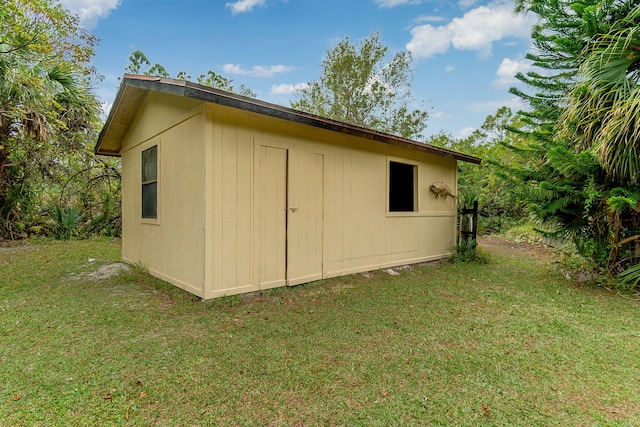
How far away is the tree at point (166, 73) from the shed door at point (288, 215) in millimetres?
14983

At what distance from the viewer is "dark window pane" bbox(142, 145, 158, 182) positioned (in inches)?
197

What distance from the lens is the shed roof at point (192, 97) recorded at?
330cm

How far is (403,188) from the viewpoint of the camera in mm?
6387

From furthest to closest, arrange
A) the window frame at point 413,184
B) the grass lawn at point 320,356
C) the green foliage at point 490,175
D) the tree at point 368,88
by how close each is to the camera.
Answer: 1. the tree at point 368,88
2. the green foliage at point 490,175
3. the window frame at point 413,184
4. the grass lawn at point 320,356

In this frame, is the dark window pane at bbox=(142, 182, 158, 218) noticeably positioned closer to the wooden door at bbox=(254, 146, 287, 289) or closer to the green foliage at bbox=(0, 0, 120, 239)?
the wooden door at bbox=(254, 146, 287, 289)

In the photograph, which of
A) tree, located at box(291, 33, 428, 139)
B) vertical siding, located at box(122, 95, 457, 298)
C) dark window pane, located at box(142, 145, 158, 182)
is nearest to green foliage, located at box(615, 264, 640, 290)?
vertical siding, located at box(122, 95, 457, 298)

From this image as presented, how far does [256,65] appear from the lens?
16125 mm

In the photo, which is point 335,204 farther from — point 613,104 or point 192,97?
point 613,104

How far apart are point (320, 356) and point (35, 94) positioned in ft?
25.0

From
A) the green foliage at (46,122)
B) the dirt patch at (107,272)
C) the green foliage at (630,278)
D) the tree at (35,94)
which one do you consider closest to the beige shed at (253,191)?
the dirt patch at (107,272)

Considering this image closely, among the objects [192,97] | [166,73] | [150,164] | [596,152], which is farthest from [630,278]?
[166,73]

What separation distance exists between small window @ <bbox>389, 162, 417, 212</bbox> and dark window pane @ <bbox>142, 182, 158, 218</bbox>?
4.19 metres

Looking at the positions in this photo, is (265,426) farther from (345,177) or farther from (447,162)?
(447,162)

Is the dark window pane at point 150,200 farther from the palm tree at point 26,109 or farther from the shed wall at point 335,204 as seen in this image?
the palm tree at point 26,109
